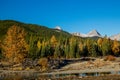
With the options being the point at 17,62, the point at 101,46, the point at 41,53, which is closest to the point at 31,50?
the point at 41,53

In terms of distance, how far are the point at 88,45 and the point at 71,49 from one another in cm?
1518

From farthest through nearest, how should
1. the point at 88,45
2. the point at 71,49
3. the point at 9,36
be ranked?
the point at 88,45 < the point at 71,49 < the point at 9,36

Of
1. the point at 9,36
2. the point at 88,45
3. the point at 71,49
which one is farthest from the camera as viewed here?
the point at 88,45

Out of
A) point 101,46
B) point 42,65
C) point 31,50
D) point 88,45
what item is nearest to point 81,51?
point 88,45

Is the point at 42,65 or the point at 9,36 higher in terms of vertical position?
the point at 9,36

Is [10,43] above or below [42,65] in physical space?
above

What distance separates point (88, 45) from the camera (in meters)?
160

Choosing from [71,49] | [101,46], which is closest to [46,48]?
[71,49]

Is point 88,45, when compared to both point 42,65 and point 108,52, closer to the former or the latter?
point 108,52

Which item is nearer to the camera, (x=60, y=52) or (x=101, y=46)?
(x=60, y=52)

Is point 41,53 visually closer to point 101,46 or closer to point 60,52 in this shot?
point 60,52

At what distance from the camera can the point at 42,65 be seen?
3007 inches

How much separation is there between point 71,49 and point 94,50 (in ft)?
52.5

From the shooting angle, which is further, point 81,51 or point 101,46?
point 101,46
